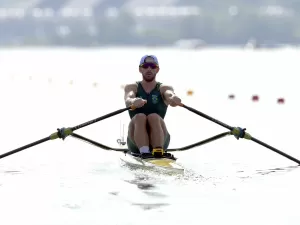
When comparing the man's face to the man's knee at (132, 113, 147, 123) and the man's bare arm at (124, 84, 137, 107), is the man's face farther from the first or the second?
the man's knee at (132, 113, 147, 123)

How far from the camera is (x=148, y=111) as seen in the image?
727 inches

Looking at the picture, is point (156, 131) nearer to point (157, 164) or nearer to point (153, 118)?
point (153, 118)

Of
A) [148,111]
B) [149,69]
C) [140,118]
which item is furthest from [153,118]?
[149,69]

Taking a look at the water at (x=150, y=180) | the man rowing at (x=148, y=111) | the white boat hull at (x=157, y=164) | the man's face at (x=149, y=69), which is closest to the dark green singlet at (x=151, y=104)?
the man rowing at (x=148, y=111)

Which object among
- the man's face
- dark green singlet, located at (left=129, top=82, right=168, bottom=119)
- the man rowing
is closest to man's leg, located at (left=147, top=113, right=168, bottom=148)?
the man rowing

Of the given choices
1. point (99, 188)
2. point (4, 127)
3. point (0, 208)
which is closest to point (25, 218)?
point (0, 208)

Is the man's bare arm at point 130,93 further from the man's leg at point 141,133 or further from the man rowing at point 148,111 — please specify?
the man's leg at point 141,133

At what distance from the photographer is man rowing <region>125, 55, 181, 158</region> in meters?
17.9

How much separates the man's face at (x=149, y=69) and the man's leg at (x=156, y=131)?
3.11 feet

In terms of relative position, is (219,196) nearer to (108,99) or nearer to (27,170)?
(27,170)

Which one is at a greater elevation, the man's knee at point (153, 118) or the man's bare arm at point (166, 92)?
the man's bare arm at point (166, 92)

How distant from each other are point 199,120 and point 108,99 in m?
13.7

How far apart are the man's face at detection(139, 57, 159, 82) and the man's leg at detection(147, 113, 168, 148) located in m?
0.95

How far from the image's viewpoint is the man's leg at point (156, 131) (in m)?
17.9
